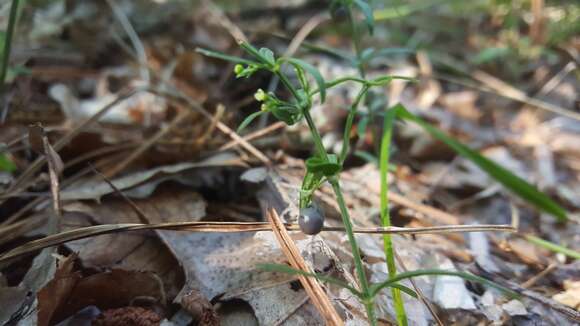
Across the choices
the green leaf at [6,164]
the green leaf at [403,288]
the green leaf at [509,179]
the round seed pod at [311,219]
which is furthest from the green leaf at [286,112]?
the green leaf at [6,164]

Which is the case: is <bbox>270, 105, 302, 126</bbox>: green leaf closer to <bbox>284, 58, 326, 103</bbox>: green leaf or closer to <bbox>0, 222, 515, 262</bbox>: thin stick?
<bbox>284, 58, 326, 103</bbox>: green leaf

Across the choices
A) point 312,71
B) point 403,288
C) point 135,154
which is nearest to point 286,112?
point 312,71

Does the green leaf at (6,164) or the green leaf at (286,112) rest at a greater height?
the green leaf at (286,112)

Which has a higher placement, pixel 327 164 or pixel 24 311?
pixel 327 164

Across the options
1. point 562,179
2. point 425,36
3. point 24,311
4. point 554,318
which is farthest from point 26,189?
point 425,36

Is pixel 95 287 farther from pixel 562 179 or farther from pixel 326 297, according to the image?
pixel 562 179

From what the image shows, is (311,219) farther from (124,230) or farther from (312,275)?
(124,230)

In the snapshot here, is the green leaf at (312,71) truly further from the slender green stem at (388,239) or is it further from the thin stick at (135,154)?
the thin stick at (135,154)

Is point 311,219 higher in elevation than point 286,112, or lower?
lower
